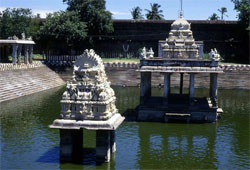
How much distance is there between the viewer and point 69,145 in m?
17.7

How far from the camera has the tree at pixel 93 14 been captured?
56.4 m

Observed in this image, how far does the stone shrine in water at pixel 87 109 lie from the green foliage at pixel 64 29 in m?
35.7

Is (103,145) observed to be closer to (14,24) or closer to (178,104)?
(178,104)

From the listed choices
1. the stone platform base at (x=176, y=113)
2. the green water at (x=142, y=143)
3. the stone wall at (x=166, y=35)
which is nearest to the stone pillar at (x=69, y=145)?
the green water at (x=142, y=143)

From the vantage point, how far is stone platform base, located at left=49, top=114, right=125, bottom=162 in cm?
1708

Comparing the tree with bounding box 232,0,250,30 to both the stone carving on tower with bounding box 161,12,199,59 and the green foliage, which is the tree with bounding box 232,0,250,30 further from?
the stone carving on tower with bounding box 161,12,199,59

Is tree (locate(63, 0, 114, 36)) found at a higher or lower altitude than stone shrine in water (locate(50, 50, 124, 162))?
higher

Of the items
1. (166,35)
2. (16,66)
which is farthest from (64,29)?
(166,35)

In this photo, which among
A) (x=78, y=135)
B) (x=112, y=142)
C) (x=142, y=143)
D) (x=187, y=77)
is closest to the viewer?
(x=78, y=135)

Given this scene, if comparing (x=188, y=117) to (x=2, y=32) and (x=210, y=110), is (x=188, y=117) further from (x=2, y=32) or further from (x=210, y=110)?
(x=2, y=32)

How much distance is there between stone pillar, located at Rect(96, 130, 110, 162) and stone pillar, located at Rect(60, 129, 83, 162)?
1.05 m

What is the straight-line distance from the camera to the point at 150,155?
65.1 ft

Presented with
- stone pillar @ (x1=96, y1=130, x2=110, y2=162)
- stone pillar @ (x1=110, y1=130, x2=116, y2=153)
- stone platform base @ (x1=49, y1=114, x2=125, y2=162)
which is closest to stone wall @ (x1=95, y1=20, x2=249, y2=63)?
stone pillar @ (x1=110, y1=130, x2=116, y2=153)

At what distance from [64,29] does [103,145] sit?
37273 mm
